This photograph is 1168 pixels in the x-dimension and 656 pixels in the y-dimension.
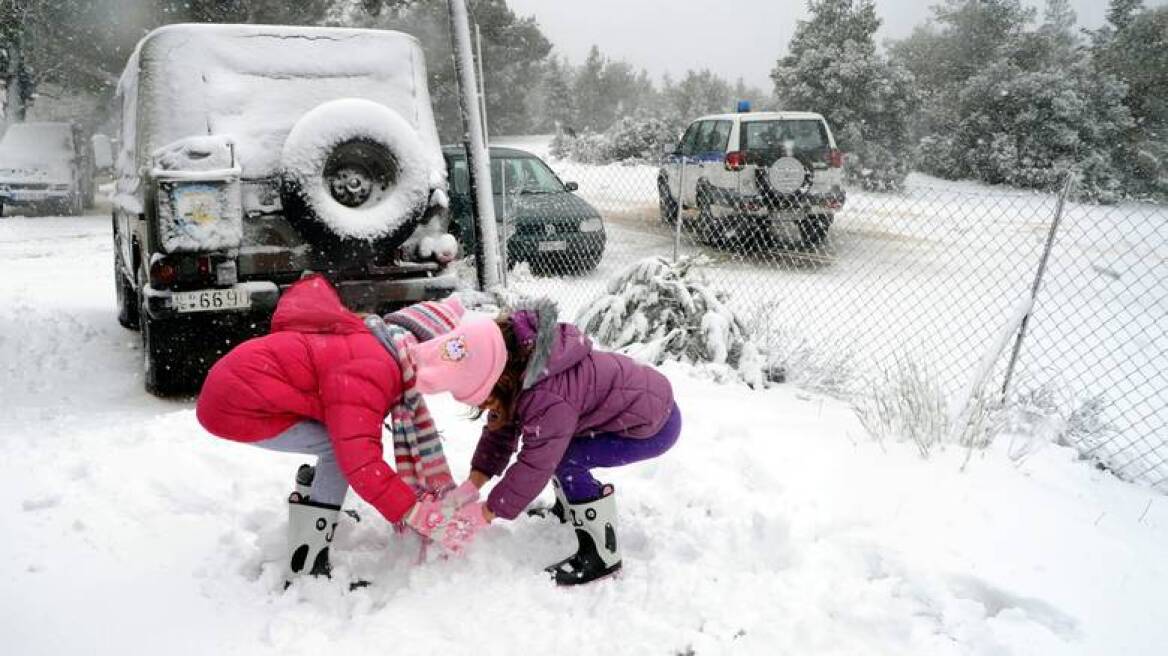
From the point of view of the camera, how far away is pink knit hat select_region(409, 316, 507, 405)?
214 centimetres

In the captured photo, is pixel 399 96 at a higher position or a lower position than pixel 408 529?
higher

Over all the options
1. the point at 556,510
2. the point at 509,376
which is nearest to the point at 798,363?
the point at 556,510

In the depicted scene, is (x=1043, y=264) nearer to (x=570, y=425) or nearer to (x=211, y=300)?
(x=570, y=425)

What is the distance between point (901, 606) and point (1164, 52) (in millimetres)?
25025

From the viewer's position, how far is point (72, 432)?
367 centimetres

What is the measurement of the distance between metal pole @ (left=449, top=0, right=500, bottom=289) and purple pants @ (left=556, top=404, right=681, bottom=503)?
12.6 ft

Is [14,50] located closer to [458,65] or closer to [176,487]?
[458,65]

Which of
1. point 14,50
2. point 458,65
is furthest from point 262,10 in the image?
point 458,65

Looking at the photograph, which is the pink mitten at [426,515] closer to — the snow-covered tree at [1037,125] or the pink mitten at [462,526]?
the pink mitten at [462,526]

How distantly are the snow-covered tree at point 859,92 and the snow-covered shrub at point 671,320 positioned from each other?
15949 mm

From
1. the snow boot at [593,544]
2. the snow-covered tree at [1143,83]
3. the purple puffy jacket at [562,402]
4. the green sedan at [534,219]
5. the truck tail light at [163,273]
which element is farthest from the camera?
the snow-covered tree at [1143,83]

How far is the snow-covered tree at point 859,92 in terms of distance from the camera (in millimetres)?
19469

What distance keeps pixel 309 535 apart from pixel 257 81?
10.4 feet

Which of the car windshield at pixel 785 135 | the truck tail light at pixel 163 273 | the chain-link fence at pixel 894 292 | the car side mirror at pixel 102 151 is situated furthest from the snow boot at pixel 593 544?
the car windshield at pixel 785 135
